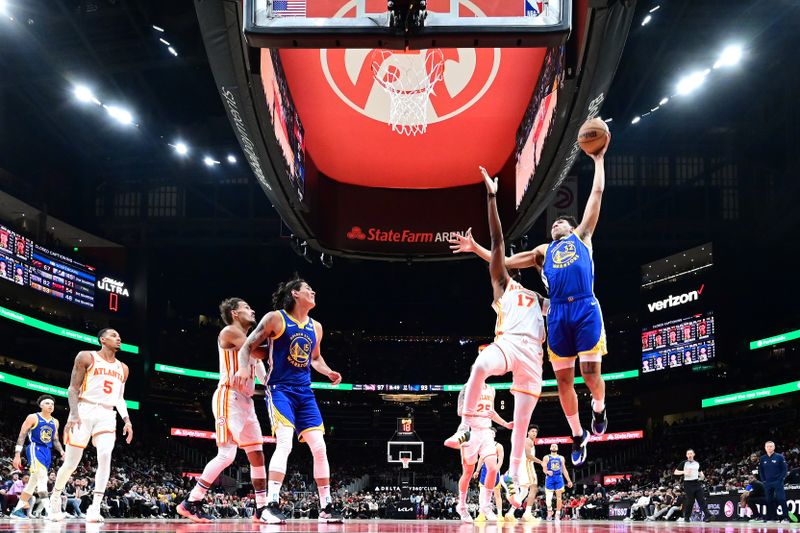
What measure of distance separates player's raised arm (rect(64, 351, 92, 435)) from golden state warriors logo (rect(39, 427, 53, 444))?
4.73 m

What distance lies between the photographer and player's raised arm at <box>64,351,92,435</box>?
30.6 feet

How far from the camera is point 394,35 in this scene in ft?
17.3

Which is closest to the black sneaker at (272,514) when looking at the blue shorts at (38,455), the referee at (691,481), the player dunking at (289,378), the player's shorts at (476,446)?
the player dunking at (289,378)

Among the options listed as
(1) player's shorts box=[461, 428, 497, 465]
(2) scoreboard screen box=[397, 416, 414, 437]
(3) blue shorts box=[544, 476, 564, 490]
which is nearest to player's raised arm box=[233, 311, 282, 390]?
(1) player's shorts box=[461, 428, 497, 465]

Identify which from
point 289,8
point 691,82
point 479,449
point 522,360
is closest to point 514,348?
point 522,360

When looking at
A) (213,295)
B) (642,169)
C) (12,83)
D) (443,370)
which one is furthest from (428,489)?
(12,83)

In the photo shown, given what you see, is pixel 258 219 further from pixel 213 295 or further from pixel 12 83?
pixel 12 83

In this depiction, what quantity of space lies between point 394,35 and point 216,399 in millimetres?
4316

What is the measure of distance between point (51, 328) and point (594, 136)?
88.3 feet

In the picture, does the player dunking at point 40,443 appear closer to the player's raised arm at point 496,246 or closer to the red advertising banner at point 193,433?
the player's raised arm at point 496,246

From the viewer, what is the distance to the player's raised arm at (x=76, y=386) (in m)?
9.34

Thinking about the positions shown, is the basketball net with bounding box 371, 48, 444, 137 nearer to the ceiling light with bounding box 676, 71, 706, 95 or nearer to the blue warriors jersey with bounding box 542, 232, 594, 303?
the blue warriors jersey with bounding box 542, 232, 594, 303

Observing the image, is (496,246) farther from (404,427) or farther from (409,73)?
(404,427)

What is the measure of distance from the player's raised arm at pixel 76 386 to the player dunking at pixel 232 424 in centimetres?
191
